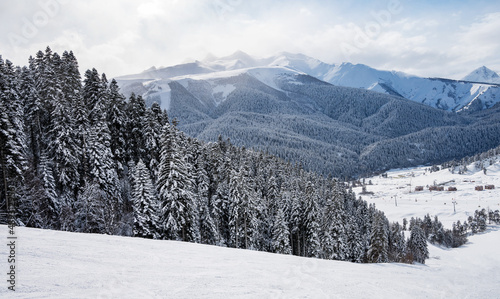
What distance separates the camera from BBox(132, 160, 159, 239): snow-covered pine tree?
3306 centimetres

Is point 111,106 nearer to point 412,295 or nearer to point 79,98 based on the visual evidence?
point 79,98

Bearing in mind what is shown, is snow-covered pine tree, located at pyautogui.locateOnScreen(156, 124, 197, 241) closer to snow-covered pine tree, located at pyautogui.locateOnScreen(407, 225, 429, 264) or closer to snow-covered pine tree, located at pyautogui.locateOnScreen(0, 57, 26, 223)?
snow-covered pine tree, located at pyautogui.locateOnScreen(0, 57, 26, 223)

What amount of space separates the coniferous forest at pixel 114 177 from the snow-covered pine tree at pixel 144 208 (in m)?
0.11

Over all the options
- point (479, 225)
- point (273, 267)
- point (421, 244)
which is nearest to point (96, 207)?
point (273, 267)

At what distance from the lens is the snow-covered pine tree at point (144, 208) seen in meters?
33.1

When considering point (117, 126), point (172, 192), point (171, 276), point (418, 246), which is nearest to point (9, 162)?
point (172, 192)

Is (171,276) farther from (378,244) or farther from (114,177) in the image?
(378,244)

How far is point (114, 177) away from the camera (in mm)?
38219

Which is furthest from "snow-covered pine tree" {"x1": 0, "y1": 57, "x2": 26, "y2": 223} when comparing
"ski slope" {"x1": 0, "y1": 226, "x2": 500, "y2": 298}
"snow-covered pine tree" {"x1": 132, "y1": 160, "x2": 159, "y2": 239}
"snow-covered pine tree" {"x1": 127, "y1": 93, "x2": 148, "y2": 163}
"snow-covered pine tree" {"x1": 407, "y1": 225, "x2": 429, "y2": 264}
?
"snow-covered pine tree" {"x1": 407, "y1": 225, "x2": 429, "y2": 264}

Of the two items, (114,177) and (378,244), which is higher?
(114,177)

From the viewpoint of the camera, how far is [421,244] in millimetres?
92875

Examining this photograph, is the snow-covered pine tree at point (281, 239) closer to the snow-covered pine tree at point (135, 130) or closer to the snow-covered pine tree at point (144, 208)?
the snow-covered pine tree at point (144, 208)

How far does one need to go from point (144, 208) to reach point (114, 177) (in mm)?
8087

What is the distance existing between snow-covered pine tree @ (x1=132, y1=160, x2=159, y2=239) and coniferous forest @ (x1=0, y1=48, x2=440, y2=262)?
0.11m
